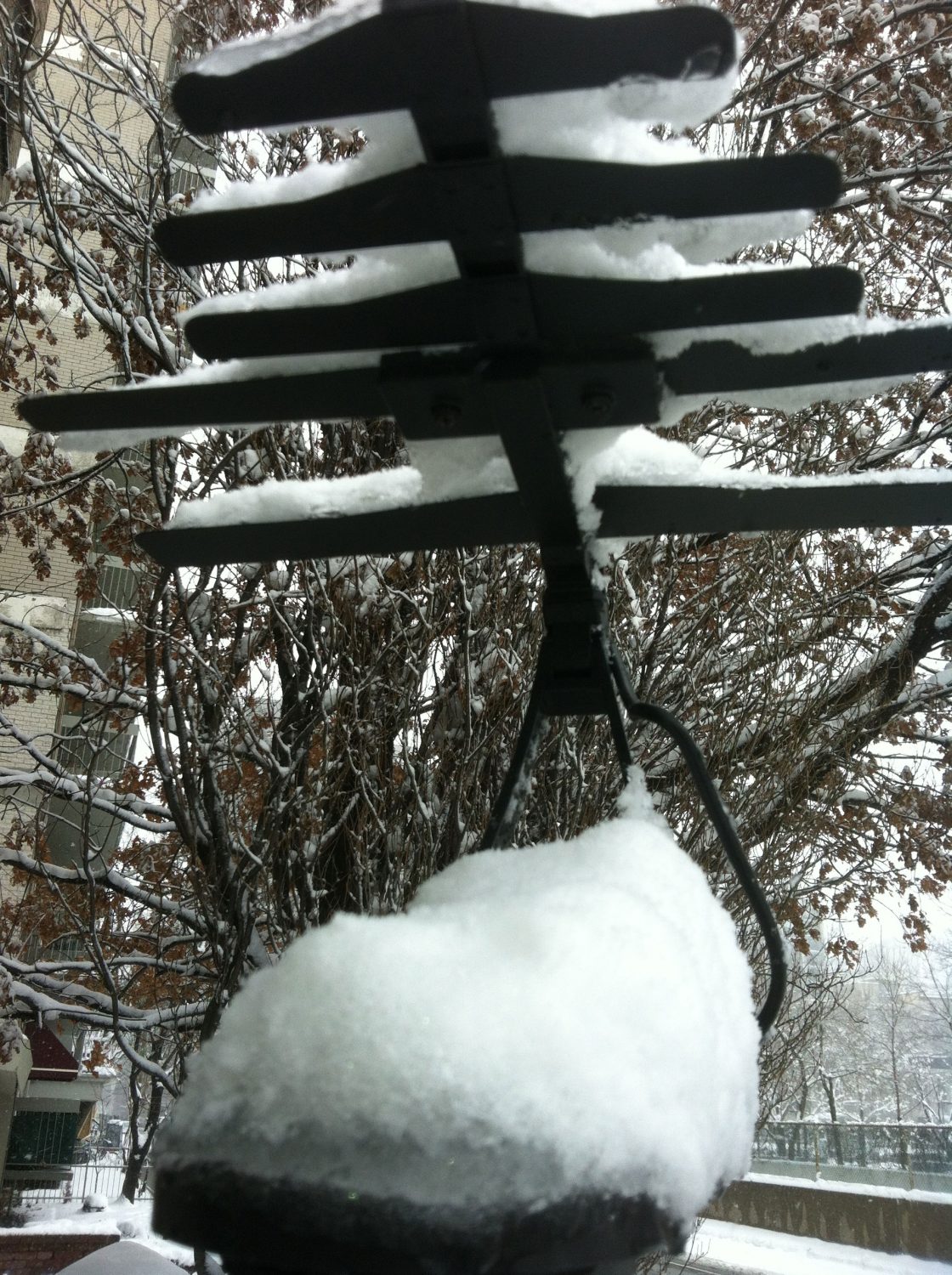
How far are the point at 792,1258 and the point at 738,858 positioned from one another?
19027 mm

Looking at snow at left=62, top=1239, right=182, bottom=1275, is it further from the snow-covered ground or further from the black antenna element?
the snow-covered ground

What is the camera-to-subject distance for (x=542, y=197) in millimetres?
613

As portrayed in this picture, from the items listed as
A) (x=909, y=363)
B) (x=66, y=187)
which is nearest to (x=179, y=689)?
(x=66, y=187)

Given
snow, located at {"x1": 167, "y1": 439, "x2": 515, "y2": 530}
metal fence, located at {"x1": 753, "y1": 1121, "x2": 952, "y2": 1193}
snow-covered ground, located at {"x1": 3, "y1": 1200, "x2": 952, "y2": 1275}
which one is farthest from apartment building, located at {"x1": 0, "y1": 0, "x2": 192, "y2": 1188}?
metal fence, located at {"x1": 753, "y1": 1121, "x2": 952, "y2": 1193}

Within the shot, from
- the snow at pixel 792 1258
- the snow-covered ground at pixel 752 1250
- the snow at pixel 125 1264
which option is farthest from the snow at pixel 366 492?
the snow at pixel 792 1258

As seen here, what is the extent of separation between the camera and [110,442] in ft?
2.94

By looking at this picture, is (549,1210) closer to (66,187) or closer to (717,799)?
(717,799)

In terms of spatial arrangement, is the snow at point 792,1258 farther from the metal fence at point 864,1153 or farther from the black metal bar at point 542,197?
the black metal bar at point 542,197

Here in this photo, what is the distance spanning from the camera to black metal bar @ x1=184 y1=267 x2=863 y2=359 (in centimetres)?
66

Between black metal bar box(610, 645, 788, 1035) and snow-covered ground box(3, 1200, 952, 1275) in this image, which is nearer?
black metal bar box(610, 645, 788, 1035)

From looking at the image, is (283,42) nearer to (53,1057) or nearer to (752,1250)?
(53,1057)

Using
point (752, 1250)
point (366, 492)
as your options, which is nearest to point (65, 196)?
point (366, 492)

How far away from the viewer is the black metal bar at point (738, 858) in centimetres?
81

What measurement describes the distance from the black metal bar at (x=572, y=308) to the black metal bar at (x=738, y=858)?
14.3 inches
